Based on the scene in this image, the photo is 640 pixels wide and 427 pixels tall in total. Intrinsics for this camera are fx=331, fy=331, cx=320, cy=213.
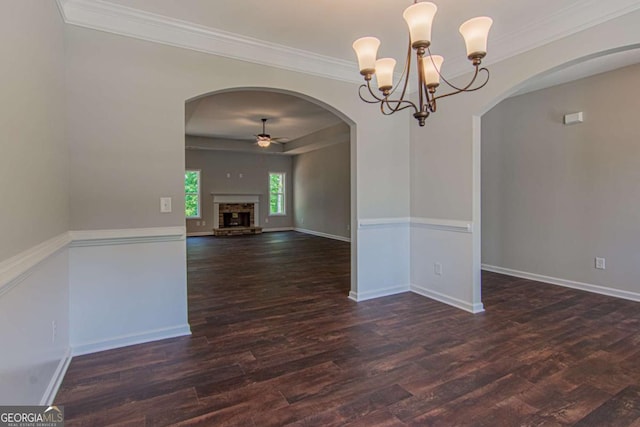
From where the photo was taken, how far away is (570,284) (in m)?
4.42

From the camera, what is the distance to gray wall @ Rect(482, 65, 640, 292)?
391 cm

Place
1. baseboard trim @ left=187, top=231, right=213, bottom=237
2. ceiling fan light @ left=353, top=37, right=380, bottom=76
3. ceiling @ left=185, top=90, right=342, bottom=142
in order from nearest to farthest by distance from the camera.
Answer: ceiling fan light @ left=353, top=37, right=380, bottom=76 < ceiling @ left=185, top=90, right=342, bottom=142 < baseboard trim @ left=187, top=231, right=213, bottom=237

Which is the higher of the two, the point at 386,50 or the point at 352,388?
the point at 386,50

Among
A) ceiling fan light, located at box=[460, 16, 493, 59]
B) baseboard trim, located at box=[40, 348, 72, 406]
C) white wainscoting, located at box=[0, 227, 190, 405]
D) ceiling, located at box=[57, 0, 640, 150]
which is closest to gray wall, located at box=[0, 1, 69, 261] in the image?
white wainscoting, located at box=[0, 227, 190, 405]

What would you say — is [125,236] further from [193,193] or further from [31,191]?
[193,193]

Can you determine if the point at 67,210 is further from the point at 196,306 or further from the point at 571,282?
the point at 571,282

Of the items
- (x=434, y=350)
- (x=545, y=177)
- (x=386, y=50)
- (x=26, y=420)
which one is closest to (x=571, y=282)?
(x=545, y=177)

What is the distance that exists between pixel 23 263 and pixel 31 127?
702 mm

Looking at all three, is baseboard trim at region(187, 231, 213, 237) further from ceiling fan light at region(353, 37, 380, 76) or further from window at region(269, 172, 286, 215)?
ceiling fan light at region(353, 37, 380, 76)

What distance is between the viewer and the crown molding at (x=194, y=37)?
253 centimetres

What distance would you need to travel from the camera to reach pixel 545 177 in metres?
4.64

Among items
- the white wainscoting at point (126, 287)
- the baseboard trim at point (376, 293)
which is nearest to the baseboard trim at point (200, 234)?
the baseboard trim at point (376, 293)

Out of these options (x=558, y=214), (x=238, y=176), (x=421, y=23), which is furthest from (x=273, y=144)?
(x=421, y=23)

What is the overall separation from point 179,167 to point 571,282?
5000 millimetres
